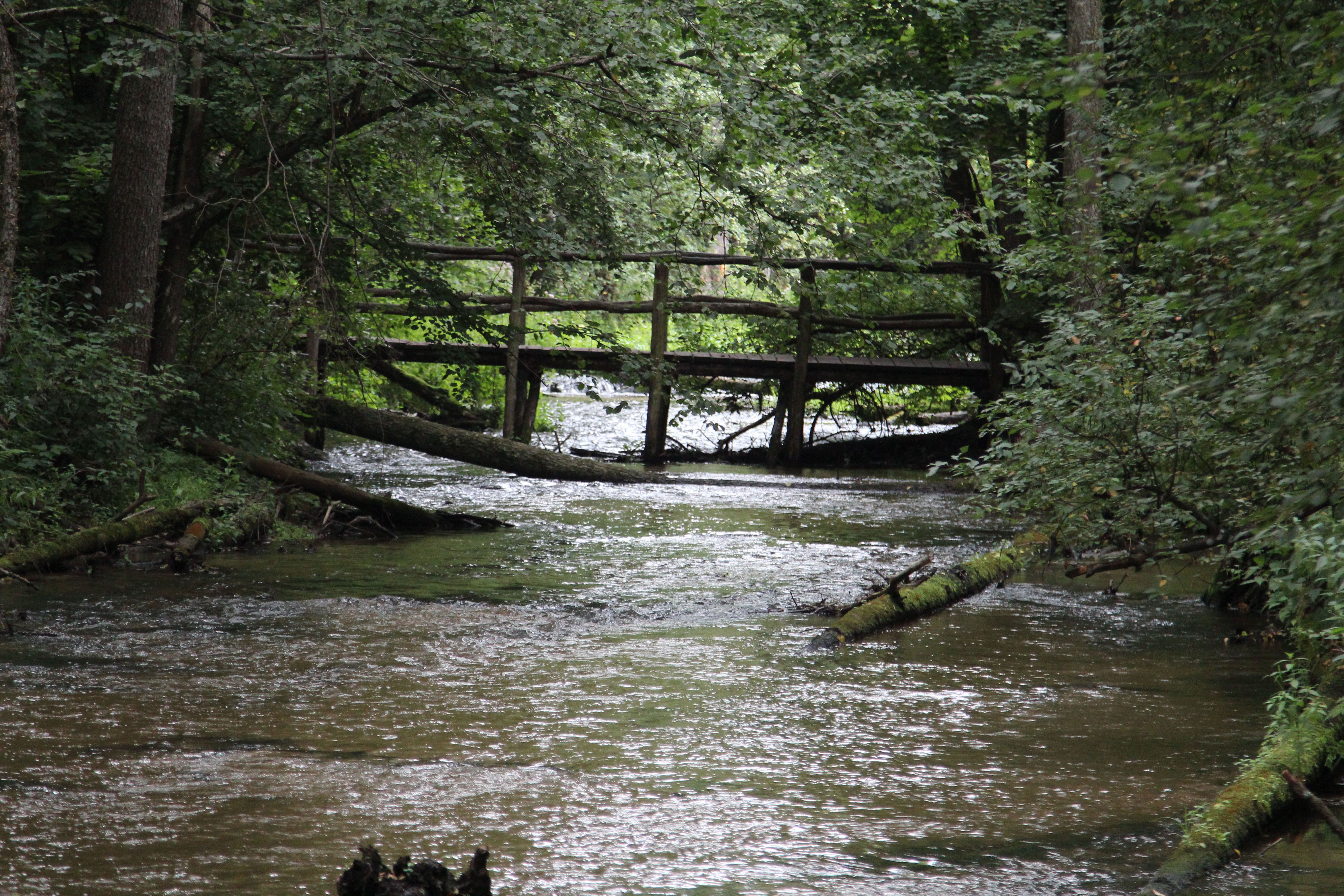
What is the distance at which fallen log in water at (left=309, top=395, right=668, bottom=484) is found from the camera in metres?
11.8

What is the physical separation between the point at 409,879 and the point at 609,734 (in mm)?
1841

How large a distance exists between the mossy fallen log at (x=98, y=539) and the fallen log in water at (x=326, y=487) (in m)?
1.34

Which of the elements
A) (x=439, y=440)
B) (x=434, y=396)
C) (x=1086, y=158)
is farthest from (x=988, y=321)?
(x=1086, y=158)

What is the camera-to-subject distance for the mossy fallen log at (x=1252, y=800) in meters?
3.40

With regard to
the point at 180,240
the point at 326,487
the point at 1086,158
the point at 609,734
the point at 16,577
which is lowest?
the point at 609,734

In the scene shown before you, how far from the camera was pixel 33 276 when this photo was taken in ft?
30.4

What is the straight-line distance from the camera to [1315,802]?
336cm

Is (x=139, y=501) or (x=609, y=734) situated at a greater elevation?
(x=139, y=501)

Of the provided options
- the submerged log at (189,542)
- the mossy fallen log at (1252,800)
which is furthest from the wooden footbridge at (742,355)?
the mossy fallen log at (1252,800)

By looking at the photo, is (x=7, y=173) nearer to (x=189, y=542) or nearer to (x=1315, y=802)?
(x=189, y=542)

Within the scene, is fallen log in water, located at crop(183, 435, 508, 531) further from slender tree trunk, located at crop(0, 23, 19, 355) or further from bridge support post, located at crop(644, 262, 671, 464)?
slender tree trunk, located at crop(0, 23, 19, 355)

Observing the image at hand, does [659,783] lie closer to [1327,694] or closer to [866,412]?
[1327,694]

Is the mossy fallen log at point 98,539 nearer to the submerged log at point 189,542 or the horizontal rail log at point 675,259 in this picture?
the submerged log at point 189,542

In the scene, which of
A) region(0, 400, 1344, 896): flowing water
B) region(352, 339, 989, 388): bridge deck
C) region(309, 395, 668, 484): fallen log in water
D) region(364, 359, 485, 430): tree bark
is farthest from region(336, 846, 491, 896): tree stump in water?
region(364, 359, 485, 430): tree bark
